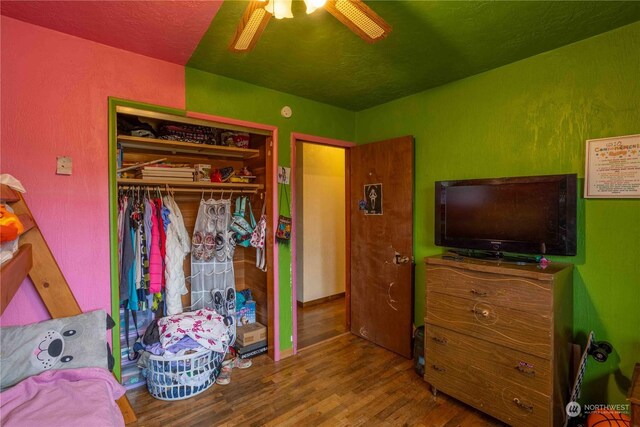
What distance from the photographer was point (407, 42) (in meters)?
1.83

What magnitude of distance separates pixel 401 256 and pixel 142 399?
2.28 m

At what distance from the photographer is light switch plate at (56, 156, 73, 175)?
176 centimetres

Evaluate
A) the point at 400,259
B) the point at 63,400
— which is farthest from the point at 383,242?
the point at 63,400

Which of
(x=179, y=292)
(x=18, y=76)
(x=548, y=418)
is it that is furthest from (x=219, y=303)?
(x=548, y=418)

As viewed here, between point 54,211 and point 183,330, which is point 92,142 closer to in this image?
point 54,211

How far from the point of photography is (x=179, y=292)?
8.02ft

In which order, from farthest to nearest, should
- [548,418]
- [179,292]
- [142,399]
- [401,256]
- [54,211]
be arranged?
[401,256]
[179,292]
[142,399]
[54,211]
[548,418]

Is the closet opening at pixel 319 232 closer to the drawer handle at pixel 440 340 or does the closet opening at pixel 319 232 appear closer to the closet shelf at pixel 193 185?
the closet shelf at pixel 193 185

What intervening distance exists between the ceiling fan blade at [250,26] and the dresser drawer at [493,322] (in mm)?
1912

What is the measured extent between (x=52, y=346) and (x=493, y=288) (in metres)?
2.48

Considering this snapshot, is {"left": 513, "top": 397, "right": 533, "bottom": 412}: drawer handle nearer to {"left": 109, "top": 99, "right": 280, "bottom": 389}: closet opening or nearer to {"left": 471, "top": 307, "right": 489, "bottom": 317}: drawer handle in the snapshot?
{"left": 471, "top": 307, "right": 489, "bottom": 317}: drawer handle

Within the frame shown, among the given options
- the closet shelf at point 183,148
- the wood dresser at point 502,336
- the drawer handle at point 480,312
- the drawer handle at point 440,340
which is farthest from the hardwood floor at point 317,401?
the closet shelf at point 183,148

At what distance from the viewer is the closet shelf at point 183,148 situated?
7.16 ft

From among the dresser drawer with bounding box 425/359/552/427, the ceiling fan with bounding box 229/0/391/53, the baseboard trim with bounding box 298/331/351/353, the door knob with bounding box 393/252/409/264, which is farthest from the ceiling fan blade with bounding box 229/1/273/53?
the baseboard trim with bounding box 298/331/351/353
